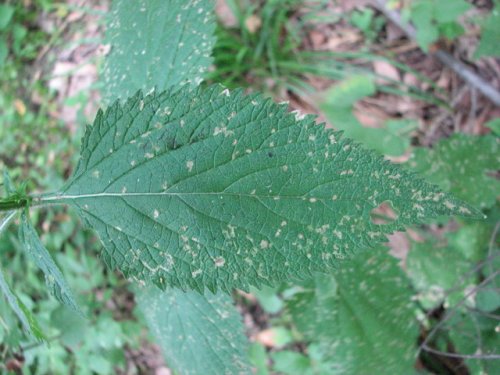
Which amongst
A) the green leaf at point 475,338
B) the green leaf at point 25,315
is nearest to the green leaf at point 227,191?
the green leaf at point 25,315

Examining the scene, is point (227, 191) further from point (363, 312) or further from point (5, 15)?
point (5, 15)

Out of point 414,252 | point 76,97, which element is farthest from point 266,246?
point 76,97

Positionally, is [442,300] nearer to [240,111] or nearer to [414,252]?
[414,252]

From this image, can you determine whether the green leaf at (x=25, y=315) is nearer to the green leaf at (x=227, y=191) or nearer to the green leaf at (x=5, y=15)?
the green leaf at (x=227, y=191)

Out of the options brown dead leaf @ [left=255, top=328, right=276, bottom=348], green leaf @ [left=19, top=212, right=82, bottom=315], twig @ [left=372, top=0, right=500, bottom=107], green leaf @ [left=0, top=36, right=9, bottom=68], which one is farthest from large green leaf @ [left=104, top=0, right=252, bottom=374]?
green leaf @ [left=0, top=36, right=9, bottom=68]

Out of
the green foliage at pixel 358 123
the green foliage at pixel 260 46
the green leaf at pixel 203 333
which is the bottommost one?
the green leaf at pixel 203 333

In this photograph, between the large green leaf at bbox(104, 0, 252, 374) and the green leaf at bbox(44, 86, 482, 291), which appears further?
the large green leaf at bbox(104, 0, 252, 374)

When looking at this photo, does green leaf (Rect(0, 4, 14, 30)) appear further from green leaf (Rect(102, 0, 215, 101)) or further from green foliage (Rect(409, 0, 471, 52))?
green foliage (Rect(409, 0, 471, 52))
